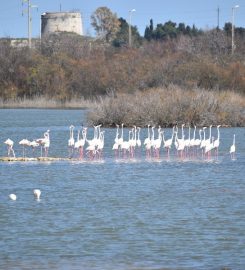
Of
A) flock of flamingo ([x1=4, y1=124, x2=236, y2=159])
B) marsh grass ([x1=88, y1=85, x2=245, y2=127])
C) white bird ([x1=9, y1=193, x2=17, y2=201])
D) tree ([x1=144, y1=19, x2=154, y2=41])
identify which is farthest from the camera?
tree ([x1=144, y1=19, x2=154, y2=41])

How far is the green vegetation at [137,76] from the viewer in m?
41.6

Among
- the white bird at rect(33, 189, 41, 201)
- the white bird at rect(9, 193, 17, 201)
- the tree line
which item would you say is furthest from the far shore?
the white bird at rect(9, 193, 17, 201)

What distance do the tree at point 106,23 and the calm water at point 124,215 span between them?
8672 cm

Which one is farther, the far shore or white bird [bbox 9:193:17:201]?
the far shore

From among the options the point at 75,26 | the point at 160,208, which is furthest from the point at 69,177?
the point at 75,26

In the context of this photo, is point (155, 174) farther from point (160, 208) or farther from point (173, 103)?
point (173, 103)

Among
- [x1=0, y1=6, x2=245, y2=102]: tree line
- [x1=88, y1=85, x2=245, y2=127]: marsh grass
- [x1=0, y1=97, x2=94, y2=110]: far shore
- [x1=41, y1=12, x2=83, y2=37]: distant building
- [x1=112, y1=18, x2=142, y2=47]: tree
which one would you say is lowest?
[x1=0, y1=97, x2=94, y2=110]: far shore

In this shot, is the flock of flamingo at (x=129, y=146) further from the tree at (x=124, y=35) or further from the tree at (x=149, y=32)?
the tree at (x=149, y=32)

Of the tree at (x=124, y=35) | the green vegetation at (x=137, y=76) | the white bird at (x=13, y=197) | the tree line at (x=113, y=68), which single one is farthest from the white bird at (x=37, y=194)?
the tree at (x=124, y=35)

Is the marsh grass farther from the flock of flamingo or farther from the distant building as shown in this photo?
the distant building

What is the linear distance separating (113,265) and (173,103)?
89.6ft

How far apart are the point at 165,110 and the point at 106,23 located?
75891 mm

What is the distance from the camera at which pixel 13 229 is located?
16203mm

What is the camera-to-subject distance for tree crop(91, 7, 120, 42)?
114m
